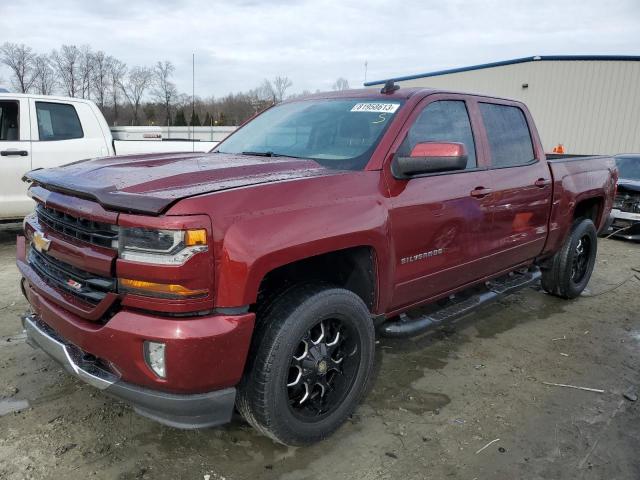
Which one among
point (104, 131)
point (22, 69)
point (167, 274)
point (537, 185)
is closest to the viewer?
point (167, 274)

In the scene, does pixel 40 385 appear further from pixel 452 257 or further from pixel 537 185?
pixel 537 185

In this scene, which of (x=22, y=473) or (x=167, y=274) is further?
(x=22, y=473)

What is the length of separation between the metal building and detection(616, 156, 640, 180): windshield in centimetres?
1011

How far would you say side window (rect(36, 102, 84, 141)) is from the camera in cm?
666

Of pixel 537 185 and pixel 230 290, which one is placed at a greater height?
pixel 537 185

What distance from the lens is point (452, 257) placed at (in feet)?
11.2

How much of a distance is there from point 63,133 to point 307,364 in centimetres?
574

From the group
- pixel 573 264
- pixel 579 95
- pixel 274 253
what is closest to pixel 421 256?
pixel 274 253

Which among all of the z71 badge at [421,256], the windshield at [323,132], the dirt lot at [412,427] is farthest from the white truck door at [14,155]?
the z71 badge at [421,256]

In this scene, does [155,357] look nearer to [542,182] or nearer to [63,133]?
[542,182]

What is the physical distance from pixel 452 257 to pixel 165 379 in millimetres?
2007

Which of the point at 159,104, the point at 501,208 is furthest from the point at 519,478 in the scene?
the point at 159,104

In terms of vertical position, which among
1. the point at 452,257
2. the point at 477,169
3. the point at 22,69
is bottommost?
the point at 452,257

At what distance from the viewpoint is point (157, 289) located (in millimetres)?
2146
